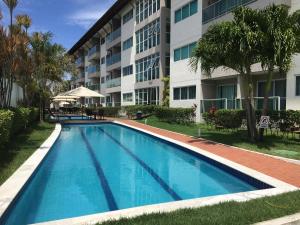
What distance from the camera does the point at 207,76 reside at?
20594 mm

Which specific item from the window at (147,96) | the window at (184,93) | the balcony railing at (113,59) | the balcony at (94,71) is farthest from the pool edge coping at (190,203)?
the balcony at (94,71)

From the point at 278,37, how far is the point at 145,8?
84.7 ft

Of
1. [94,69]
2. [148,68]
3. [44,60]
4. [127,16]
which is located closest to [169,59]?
[148,68]

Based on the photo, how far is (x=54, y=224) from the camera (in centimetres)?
504

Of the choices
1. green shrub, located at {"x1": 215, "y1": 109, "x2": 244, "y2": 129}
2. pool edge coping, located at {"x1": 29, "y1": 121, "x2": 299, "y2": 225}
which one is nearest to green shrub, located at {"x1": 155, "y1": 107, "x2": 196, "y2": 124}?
green shrub, located at {"x1": 215, "y1": 109, "x2": 244, "y2": 129}

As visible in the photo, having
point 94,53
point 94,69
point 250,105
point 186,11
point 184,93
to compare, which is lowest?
point 250,105

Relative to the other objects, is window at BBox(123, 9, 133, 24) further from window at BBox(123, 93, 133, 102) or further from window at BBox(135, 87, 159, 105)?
window at BBox(135, 87, 159, 105)

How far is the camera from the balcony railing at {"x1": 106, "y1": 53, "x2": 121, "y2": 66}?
150 ft

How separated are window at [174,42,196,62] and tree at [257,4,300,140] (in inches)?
511

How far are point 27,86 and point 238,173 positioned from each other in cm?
1910

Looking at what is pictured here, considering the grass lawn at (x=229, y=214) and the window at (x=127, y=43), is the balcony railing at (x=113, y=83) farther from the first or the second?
the grass lawn at (x=229, y=214)

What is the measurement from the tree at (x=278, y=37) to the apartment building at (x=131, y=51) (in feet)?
64.0

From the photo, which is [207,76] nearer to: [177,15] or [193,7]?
[193,7]

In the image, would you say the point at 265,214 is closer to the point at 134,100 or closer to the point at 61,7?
the point at 61,7
